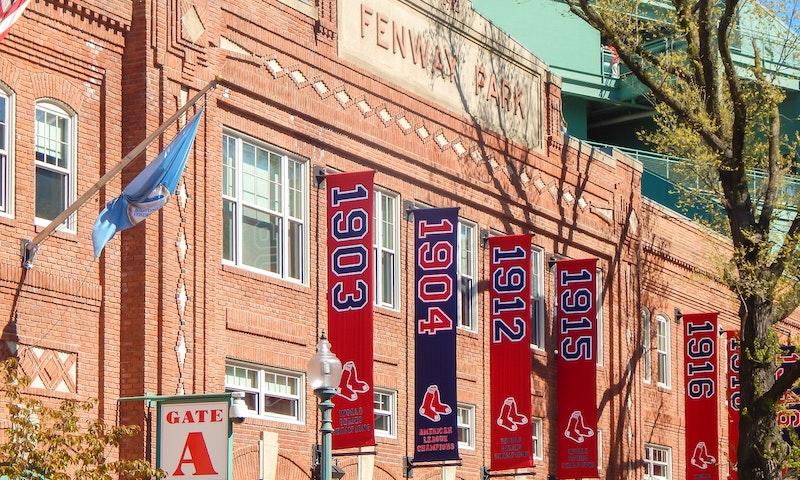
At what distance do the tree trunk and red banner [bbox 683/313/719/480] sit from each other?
22.9 ft

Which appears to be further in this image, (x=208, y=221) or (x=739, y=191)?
(x=739, y=191)

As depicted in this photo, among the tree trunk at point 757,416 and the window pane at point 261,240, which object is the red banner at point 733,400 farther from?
the window pane at point 261,240

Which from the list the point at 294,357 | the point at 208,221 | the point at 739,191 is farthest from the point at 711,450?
the point at 208,221

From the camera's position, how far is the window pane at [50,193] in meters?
21.9

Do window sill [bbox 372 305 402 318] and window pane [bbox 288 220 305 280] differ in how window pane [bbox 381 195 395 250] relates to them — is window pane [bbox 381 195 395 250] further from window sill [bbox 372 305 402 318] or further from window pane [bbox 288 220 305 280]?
window pane [bbox 288 220 305 280]

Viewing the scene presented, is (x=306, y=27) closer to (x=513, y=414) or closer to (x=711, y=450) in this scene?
(x=513, y=414)

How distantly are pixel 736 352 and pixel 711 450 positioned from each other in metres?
3.70

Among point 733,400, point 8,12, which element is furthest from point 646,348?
point 8,12

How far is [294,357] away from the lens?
85.9 feet

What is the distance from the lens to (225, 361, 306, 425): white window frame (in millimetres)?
25094

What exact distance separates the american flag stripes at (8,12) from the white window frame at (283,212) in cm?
758

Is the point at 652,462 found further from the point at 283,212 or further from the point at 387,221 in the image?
the point at 283,212

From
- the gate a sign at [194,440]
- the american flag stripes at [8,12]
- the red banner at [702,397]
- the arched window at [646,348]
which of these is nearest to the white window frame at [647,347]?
the arched window at [646,348]

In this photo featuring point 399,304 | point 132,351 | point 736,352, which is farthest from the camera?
point 736,352
